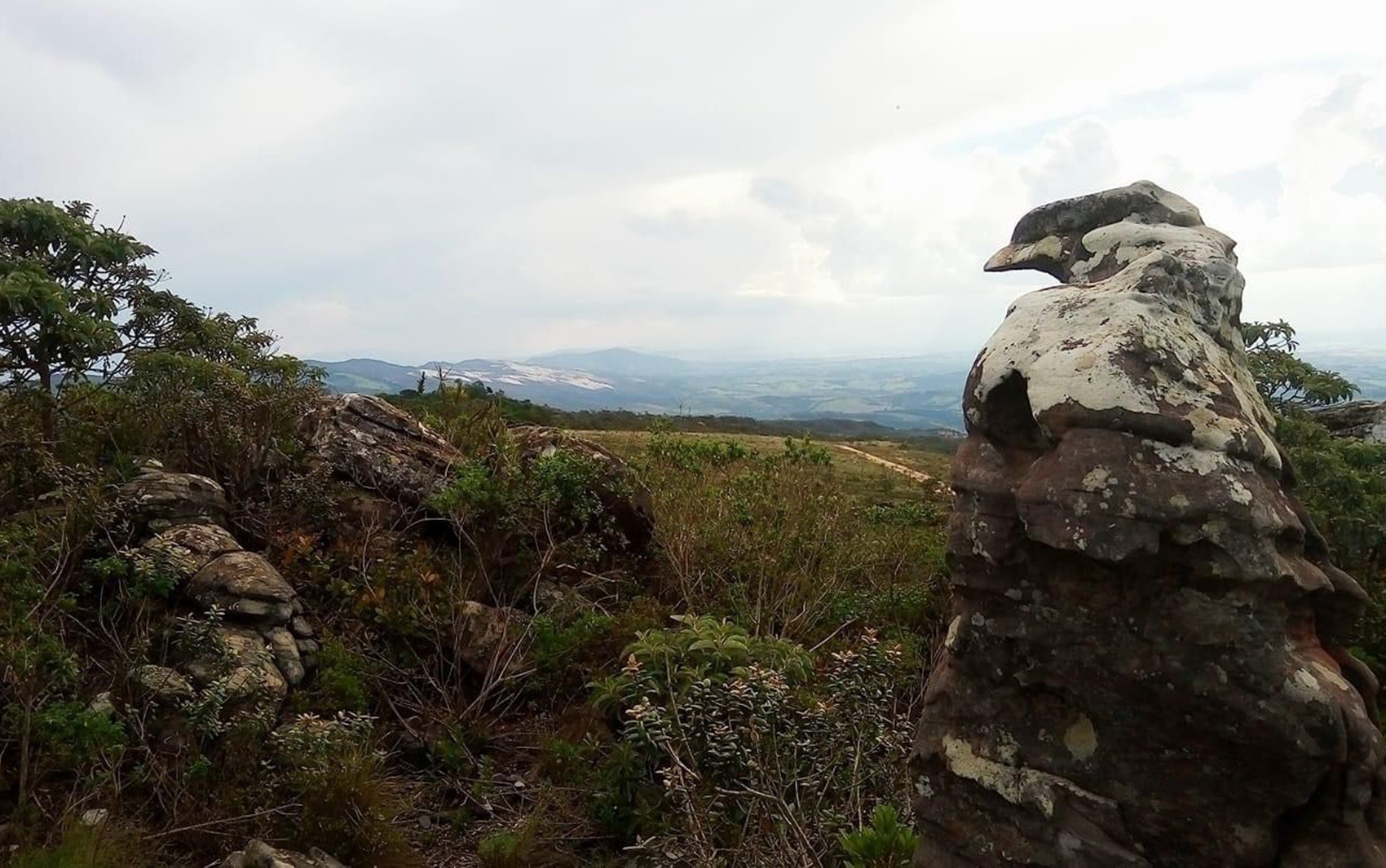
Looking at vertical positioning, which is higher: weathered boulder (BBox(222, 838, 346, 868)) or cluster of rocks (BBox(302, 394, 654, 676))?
cluster of rocks (BBox(302, 394, 654, 676))

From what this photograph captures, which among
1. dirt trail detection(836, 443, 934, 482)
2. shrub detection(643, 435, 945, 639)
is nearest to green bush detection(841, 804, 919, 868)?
shrub detection(643, 435, 945, 639)

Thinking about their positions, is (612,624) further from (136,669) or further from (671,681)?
(136,669)

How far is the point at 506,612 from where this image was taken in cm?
759

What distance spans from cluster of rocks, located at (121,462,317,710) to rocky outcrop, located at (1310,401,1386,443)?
36.8 feet

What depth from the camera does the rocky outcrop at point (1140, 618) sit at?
2.93m

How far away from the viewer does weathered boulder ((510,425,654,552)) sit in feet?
29.2

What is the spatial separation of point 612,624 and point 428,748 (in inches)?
70.5

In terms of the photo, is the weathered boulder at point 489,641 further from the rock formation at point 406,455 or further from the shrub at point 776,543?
the shrub at point 776,543

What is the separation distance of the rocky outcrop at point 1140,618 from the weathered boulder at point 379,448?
6.24 metres

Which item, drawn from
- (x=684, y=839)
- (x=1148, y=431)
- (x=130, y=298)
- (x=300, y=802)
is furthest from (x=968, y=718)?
(x=130, y=298)

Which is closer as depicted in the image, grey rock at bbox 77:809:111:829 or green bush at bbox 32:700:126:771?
grey rock at bbox 77:809:111:829

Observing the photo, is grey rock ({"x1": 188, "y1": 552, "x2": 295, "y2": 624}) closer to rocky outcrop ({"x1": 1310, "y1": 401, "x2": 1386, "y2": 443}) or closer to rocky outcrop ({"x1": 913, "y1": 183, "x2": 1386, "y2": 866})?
rocky outcrop ({"x1": 913, "y1": 183, "x2": 1386, "y2": 866})

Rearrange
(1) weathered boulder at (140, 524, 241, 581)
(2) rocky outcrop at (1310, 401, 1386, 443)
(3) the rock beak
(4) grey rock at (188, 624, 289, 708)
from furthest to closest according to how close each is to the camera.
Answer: (2) rocky outcrop at (1310, 401, 1386, 443) < (1) weathered boulder at (140, 524, 241, 581) < (4) grey rock at (188, 624, 289, 708) < (3) the rock beak

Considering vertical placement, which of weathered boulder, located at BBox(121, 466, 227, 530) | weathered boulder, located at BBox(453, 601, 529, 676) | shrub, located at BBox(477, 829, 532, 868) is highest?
weathered boulder, located at BBox(121, 466, 227, 530)
